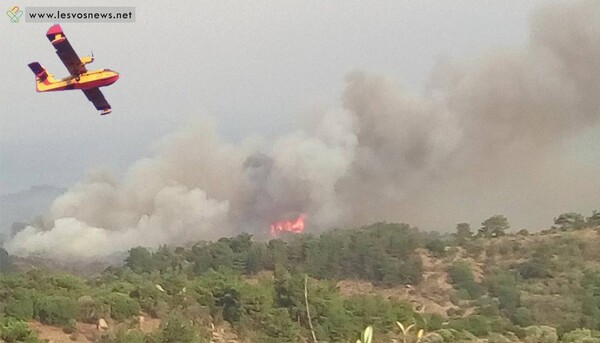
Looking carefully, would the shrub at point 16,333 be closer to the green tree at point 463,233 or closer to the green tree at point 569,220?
the green tree at point 463,233

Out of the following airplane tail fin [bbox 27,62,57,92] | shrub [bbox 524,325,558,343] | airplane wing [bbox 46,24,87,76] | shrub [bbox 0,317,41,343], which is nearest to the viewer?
shrub [bbox 0,317,41,343]

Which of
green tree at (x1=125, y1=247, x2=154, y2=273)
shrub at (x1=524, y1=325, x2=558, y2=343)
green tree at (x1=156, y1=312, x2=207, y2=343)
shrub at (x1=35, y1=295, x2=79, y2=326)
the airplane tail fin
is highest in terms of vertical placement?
the airplane tail fin

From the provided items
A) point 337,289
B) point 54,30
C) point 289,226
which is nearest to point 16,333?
point 54,30

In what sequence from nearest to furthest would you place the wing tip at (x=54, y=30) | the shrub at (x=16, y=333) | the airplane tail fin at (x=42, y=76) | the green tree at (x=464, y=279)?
the shrub at (x=16, y=333) < the wing tip at (x=54, y=30) < the airplane tail fin at (x=42, y=76) < the green tree at (x=464, y=279)

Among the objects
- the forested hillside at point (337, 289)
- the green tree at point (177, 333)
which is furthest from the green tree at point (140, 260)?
the green tree at point (177, 333)

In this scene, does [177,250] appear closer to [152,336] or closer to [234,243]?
[234,243]

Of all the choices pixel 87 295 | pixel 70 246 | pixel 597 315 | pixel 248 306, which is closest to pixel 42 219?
pixel 70 246

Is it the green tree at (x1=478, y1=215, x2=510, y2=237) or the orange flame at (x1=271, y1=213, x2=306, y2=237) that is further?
the orange flame at (x1=271, y1=213, x2=306, y2=237)

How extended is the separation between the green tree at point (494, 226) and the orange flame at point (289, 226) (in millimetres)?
1690

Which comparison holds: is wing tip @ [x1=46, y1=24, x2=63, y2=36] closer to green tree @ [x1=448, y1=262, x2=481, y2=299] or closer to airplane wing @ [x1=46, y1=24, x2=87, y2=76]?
airplane wing @ [x1=46, y1=24, x2=87, y2=76]

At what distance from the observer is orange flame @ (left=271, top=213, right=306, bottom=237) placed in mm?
6395

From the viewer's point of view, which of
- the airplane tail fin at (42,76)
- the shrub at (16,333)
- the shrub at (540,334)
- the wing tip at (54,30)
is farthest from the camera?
the shrub at (540,334)

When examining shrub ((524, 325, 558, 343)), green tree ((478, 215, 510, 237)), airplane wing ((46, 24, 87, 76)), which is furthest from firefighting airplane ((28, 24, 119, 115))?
shrub ((524, 325, 558, 343))

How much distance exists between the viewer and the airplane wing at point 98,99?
569 centimetres
